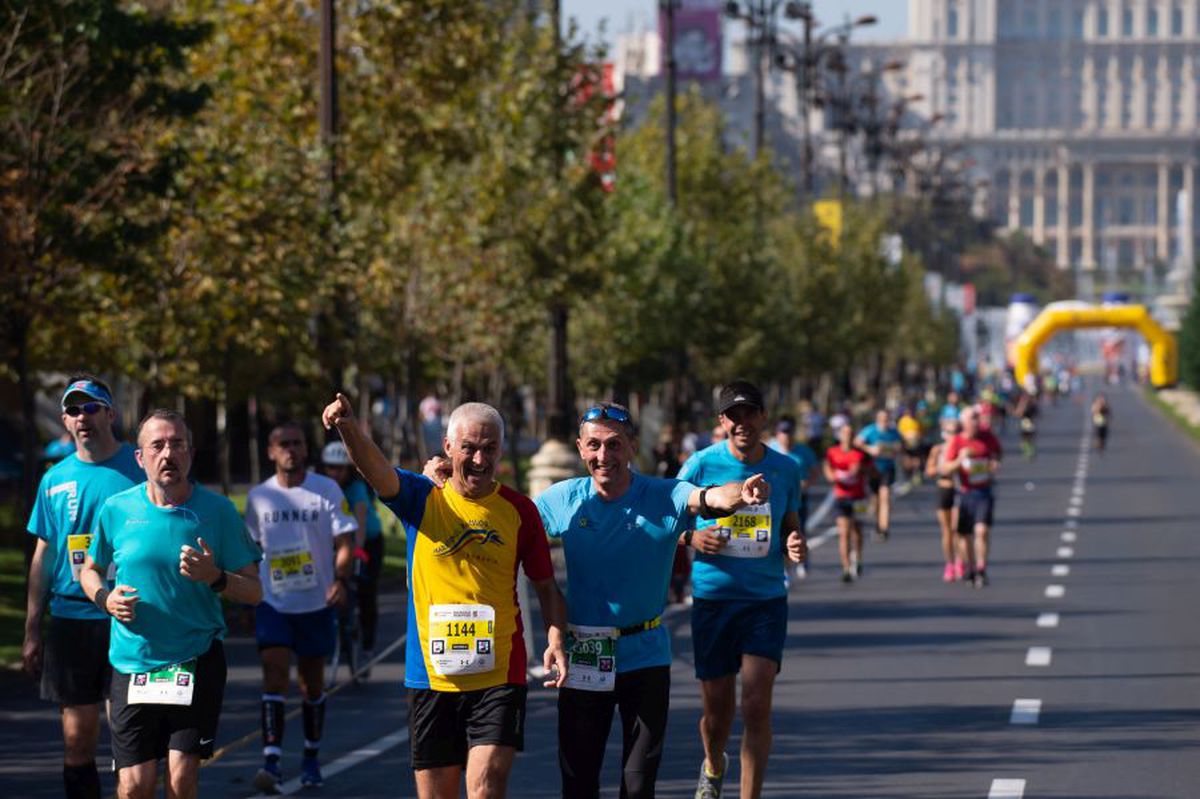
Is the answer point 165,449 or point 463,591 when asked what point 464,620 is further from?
point 165,449

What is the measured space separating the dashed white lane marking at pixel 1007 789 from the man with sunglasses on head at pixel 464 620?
387cm

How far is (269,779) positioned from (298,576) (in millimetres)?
927

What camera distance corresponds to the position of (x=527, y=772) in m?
12.9

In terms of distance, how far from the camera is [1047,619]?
21125mm

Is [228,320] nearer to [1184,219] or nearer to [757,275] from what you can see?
[757,275]

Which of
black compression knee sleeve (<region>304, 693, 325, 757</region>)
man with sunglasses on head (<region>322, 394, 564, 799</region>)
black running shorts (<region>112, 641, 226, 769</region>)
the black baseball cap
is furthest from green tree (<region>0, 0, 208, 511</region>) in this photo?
man with sunglasses on head (<region>322, 394, 564, 799</region>)

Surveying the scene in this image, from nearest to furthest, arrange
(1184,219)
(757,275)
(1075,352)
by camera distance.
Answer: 1. (757,275)
2. (1184,219)
3. (1075,352)

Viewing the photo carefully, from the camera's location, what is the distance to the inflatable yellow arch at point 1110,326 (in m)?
77.9

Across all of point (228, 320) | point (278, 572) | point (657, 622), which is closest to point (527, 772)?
point (278, 572)

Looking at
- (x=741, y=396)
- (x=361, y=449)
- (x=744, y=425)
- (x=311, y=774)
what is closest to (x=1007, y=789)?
(x=744, y=425)

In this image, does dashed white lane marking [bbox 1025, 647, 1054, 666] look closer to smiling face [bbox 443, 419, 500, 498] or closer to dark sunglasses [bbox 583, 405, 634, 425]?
dark sunglasses [bbox 583, 405, 634, 425]

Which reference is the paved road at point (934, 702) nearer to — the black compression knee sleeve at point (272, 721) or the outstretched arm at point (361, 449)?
the black compression knee sleeve at point (272, 721)

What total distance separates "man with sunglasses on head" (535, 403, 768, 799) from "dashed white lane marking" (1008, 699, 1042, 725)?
5.76 m

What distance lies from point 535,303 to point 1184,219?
402ft
